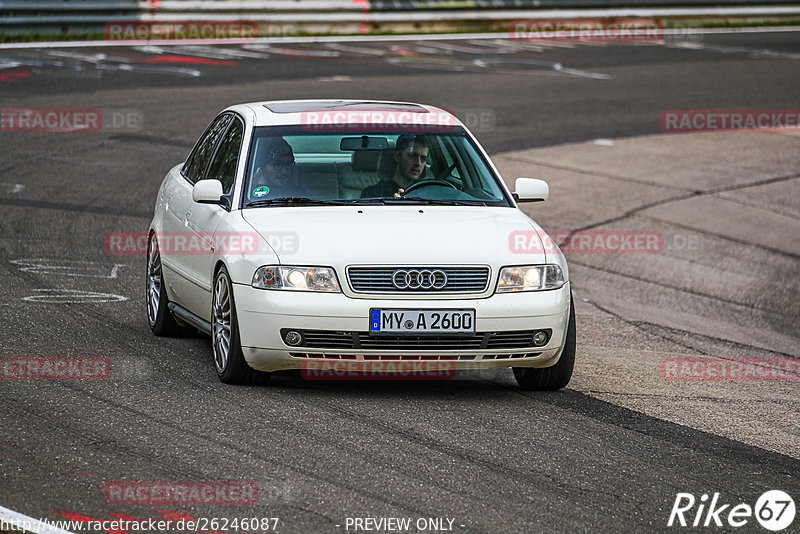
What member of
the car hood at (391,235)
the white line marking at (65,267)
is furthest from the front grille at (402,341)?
the white line marking at (65,267)

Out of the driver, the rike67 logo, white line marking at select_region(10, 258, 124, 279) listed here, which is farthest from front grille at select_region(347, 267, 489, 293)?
white line marking at select_region(10, 258, 124, 279)

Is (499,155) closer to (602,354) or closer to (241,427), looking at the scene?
(602,354)

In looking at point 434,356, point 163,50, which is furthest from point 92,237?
point 163,50

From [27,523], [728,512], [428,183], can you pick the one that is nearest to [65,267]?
[428,183]

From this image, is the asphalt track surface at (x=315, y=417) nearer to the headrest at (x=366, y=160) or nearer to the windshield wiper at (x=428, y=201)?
the windshield wiper at (x=428, y=201)

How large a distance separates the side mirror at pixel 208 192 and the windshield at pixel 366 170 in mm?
165

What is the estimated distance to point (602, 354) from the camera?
31.3 feet

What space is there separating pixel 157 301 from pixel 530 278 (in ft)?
9.76

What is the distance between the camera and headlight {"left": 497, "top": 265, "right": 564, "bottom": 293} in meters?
7.48

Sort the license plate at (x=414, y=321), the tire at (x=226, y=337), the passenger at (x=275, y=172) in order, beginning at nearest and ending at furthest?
the license plate at (x=414, y=321)
the tire at (x=226, y=337)
the passenger at (x=275, y=172)

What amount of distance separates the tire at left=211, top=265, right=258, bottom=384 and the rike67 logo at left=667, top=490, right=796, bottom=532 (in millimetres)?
2703

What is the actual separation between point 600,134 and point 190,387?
13.1m

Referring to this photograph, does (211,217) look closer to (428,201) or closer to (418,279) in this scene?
(428,201)

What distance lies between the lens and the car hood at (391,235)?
291 inches
